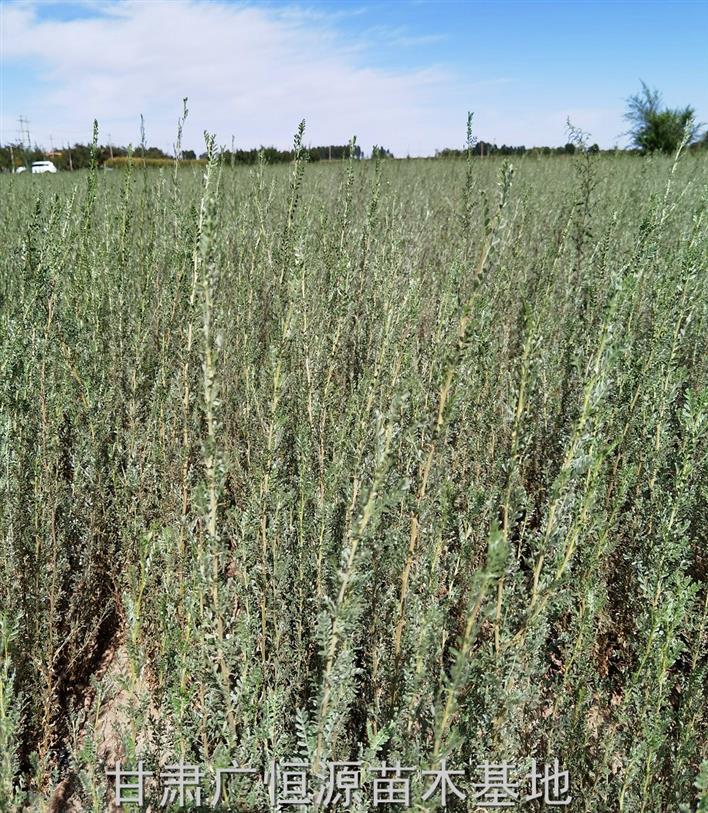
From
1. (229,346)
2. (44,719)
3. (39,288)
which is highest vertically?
(39,288)

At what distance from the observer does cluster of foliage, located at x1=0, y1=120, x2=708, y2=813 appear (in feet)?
4.70

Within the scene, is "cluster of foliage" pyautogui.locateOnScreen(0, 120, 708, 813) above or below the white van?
below

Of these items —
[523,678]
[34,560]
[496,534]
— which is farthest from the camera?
[34,560]

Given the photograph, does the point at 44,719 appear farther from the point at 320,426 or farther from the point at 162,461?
the point at 320,426

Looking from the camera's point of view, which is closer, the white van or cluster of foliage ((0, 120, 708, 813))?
cluster of foliage ((0, 120, 708, 813))

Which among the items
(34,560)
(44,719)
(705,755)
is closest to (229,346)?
(34,560)

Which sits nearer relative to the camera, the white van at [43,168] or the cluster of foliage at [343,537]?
the cluster of foliage at [343,537]

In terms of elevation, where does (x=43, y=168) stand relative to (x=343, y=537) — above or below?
above

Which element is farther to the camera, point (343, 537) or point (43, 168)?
point (43, 168)

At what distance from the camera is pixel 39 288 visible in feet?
7.73

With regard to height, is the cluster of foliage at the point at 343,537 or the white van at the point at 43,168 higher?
the white van at the point at 43,168

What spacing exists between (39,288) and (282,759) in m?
2.02

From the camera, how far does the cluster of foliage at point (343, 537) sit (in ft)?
4.70

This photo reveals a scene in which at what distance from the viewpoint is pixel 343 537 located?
195cm
